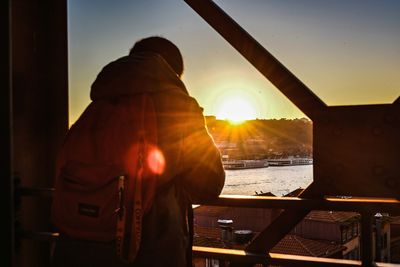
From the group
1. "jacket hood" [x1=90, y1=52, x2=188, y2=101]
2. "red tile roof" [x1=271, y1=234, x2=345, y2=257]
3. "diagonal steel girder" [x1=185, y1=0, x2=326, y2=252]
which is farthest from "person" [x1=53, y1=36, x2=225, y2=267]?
"red tile roof" [x1=271, y1=234, x2=345, y2=257]

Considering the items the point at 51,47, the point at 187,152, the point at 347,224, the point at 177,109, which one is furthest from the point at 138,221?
the point at 347,224

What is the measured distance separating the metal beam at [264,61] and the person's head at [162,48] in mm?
371

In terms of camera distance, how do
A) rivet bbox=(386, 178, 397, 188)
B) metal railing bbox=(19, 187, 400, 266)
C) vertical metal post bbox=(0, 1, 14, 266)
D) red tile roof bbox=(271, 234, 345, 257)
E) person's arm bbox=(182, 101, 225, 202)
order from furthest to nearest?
red tile roof bbox=(271, 234, 345, 257) → vertical metal post bbox=(0, 1, 14, 266) → rivet bbox=(386, 178, 397, 188) → metal railing bbox=(19, 187, 400, 266) → person's arm bbox=(182, 101, 225, 202)

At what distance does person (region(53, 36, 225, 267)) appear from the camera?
153 cm

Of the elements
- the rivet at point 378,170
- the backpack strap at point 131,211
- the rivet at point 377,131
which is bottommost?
the backpack strap at point 131,211

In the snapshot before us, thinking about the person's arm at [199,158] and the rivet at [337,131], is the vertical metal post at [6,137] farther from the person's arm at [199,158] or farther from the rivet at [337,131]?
the rivet at [337,131]

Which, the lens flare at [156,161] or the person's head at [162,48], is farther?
the person's head at [162,48]

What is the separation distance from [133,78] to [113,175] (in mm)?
345

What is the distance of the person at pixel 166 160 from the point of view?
5.00 ft

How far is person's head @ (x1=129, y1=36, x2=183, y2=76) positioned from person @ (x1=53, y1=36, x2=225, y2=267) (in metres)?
0.10

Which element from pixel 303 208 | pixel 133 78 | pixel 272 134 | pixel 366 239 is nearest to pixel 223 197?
pixel 303 208

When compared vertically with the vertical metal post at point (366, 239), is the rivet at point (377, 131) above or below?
above

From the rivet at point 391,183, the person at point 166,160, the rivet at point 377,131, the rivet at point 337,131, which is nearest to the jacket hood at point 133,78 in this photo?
the person at point 166,160

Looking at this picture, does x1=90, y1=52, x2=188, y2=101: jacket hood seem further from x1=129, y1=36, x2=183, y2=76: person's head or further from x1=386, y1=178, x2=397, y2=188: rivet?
x1=386, y1=178, x2=397, y2=188: rivet
